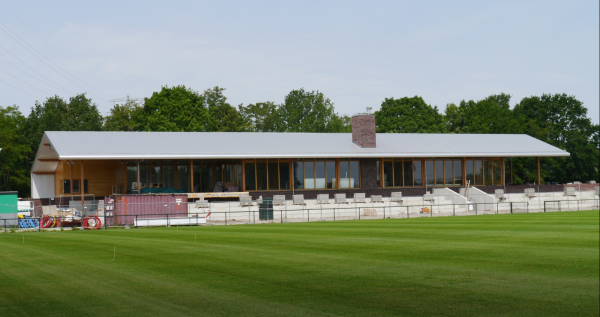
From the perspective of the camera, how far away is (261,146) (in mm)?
52562

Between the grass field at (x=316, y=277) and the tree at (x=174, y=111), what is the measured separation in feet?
185

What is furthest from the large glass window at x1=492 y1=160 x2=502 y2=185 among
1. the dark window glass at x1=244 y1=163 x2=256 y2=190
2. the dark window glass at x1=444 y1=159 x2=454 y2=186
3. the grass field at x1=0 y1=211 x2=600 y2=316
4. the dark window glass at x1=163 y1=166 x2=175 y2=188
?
the grass field at x1=0 y1=211 x2=600 y2=316

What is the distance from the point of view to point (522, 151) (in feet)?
189

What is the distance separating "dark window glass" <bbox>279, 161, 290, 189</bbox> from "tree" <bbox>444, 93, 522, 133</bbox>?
3750cm

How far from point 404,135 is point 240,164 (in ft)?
60.7

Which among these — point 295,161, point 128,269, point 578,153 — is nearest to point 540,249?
point 128,269

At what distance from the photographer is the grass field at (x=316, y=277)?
1074 centimetres

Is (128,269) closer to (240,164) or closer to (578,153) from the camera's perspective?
(240,164)

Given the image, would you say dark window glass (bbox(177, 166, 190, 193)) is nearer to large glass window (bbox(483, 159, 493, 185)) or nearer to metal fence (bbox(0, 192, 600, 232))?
metal fence (bbox(0, 192, 600, 232))

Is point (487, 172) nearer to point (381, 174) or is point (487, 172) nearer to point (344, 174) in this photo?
point (381, 174)

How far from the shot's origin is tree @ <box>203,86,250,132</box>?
90.1 m

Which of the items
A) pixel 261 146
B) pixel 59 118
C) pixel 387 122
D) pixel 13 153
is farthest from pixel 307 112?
pixel 261 146

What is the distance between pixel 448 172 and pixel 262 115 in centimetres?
5667

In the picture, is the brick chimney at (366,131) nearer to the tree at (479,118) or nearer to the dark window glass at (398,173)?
the dark window glass at (398,173)
